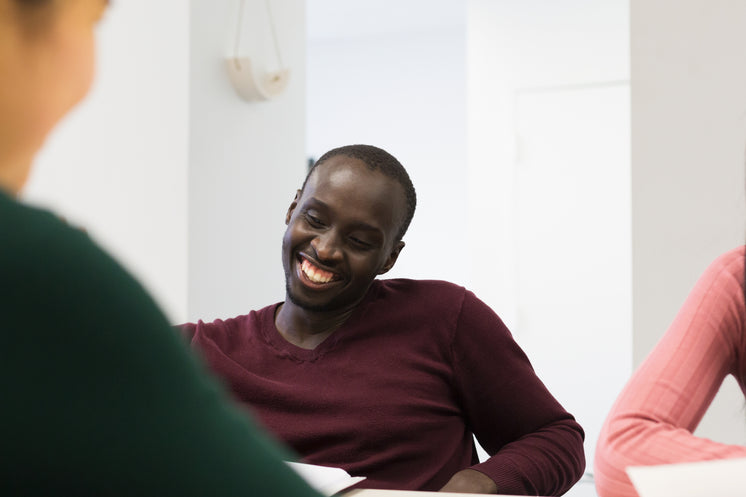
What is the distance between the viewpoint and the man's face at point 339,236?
1293 millimetres

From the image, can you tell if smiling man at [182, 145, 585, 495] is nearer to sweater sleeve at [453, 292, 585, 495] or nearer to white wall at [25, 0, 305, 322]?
sweater sleeve at [453, 292, 585, 495]

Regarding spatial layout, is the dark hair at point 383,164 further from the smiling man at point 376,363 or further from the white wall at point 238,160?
the white wall at point 238,160

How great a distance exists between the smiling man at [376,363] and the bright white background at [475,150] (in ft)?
1.40

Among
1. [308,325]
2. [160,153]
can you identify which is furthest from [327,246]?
[160,153]

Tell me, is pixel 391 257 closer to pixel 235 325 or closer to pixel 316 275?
pixel 316 275

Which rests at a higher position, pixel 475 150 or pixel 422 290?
pixel 475 150

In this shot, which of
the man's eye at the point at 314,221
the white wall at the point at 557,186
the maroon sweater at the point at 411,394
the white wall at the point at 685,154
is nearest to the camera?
the maroon sweater at the point at 411,394

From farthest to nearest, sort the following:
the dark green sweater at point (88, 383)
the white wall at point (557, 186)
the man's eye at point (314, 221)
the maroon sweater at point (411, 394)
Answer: the white wall at point (557, 186) → the man's eye at point (314, 221) → the maroon sweater at point (411, 394) → the dark green sweater at point (88, 383)

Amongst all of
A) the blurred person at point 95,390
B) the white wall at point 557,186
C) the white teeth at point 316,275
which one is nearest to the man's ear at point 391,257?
the white teeth at point 316,275

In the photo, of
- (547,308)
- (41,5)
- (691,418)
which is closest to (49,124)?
(41,5)

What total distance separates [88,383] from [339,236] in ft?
3.33

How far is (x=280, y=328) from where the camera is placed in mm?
1368

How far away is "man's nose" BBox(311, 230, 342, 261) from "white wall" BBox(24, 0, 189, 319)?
121cm

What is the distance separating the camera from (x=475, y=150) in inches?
157
